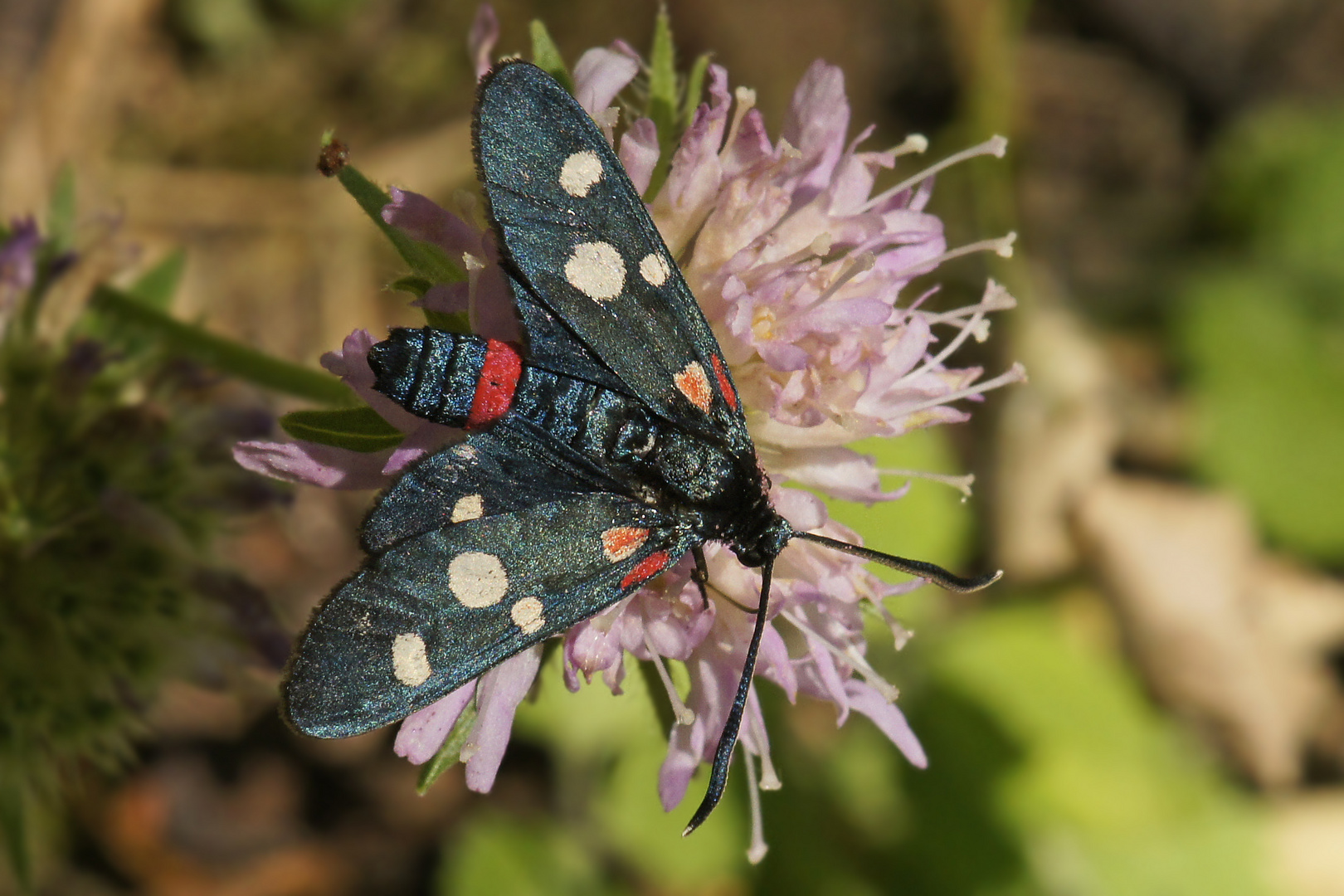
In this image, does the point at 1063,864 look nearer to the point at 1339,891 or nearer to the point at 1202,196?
the point at 1339,891

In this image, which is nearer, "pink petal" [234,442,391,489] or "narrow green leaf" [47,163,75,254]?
"pink petal" [234,442,391,489]

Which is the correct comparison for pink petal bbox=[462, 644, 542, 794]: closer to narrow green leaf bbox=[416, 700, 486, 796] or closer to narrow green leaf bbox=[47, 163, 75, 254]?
narrow green leaf bbox=[416, 700, 486, 796]

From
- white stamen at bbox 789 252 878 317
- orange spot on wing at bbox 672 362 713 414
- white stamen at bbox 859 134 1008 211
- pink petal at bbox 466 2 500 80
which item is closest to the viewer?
orange spot on wing at bbox 672 362 713 414

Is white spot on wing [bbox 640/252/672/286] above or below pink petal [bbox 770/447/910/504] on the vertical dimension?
above

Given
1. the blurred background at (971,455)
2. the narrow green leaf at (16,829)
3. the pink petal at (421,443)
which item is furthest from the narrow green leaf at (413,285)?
the blurred background at (971,455)

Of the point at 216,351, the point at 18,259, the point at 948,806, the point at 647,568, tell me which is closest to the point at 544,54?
the point at 647,568

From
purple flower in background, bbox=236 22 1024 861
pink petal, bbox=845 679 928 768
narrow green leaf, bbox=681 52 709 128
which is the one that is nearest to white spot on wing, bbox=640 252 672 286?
purple flower in background, bbox=236 22 1024 861

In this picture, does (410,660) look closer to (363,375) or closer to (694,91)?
(363,375)
